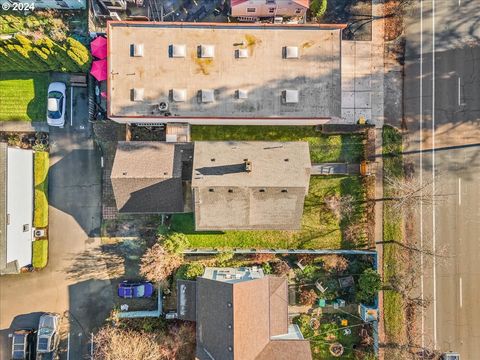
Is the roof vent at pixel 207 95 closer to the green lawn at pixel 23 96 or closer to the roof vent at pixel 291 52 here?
the roof vent at pixel 291 52

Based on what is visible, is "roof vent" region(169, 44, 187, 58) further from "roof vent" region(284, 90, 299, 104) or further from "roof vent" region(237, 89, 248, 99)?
"roof vent" region(284, 90, 299, 104)

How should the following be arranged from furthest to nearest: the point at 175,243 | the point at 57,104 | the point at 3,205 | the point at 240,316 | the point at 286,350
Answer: the point at 57,104
the point at 175,243
the point at 286,350
the point at 3,205
the point at 240,316

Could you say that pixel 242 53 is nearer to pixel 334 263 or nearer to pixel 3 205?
pixel 334 263

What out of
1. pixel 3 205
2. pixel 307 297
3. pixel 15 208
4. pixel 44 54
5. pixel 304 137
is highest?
pixel 44 54

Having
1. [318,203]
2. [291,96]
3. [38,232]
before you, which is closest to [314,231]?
[318,203]

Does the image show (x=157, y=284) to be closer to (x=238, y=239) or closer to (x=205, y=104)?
(x=238, y=239)

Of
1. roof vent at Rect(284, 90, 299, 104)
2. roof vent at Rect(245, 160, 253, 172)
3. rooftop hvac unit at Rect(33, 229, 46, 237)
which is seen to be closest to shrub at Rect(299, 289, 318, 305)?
roof vent at Rect(245, 160, 253, 172)
